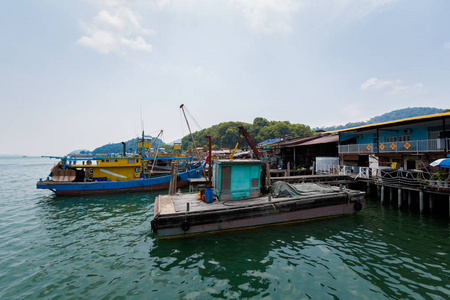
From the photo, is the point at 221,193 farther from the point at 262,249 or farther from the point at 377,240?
the point at 377,240

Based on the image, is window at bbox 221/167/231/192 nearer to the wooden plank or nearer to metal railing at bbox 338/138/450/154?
the wooden plank

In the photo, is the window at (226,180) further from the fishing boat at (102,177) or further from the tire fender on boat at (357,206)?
the fishing boat at (102,177)

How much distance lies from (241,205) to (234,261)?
3682 mm

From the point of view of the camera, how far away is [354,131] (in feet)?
88.8

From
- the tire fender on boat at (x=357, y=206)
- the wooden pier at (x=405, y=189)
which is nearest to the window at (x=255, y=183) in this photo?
the tire fender on boat at (x=357, y=206)

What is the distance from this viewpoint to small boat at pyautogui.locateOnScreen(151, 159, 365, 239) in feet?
35.1

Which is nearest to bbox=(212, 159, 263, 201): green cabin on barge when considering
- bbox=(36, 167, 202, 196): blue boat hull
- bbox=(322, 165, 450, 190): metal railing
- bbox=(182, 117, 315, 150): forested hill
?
bbox=(322, 165, 450, 190): metal railing

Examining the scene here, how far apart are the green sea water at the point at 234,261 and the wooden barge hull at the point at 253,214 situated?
20.4 inches

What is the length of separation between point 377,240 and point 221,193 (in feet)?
30.2

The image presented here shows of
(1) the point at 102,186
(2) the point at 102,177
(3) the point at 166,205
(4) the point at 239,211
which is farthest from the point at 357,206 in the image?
(2) the point at 102,177

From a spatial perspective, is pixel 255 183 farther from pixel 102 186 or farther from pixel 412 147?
pixel 102 186

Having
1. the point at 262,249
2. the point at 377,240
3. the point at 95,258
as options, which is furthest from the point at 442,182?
the point at 95,258

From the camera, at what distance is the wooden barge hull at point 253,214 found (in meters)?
10.5

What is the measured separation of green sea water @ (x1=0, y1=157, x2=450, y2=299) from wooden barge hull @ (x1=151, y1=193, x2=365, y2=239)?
0.52m
